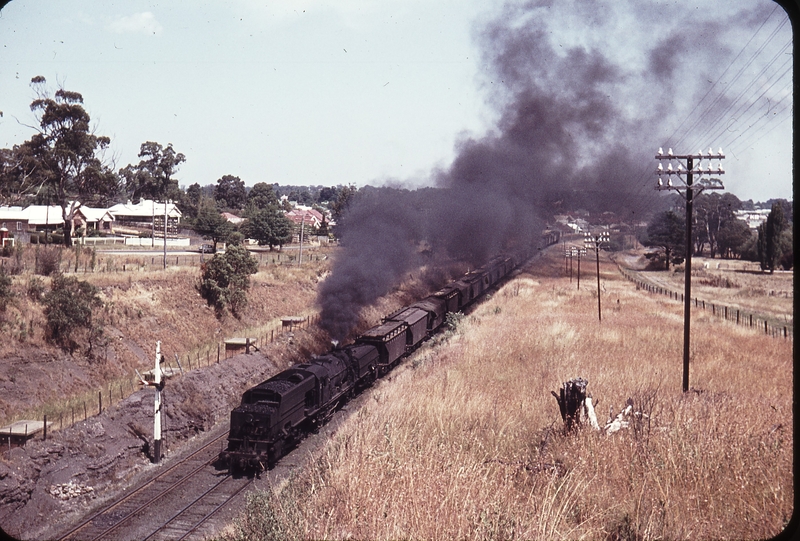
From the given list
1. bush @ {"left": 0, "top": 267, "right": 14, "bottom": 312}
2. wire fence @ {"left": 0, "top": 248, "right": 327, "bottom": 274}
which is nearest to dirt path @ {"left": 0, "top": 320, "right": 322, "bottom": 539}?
bush @ {"left": 0, "top": 267, "right": 14, "bottom": 312}

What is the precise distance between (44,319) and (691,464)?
26694 millimetres

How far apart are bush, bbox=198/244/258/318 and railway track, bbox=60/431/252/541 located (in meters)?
20.4

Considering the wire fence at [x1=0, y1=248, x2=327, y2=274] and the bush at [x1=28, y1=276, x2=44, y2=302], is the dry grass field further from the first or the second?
the wire fence at [x1=0, y1=248, x2=327, y2=274]

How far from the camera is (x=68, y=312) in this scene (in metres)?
26.3

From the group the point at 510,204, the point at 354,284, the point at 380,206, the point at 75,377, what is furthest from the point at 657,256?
the point at 75,377

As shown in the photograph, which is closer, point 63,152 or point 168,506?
point 168,506

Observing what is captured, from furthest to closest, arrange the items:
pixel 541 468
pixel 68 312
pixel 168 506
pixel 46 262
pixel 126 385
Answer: pixel 46 262 < pixel 68 312 < pixel 126 385 < pixel 168 506 < pixel 541 468

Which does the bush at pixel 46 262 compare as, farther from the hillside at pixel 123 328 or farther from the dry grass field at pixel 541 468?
the dry grass field at pixel 541 468

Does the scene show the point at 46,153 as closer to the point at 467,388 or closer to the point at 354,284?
the point at 354,284

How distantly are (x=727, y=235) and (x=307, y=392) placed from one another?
1391 inches

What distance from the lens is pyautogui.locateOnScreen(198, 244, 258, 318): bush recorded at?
3656 cm

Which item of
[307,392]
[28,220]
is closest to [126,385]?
[307,392]

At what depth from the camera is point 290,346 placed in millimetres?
29859

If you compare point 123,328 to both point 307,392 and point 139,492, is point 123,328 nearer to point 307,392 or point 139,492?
point 139,492
